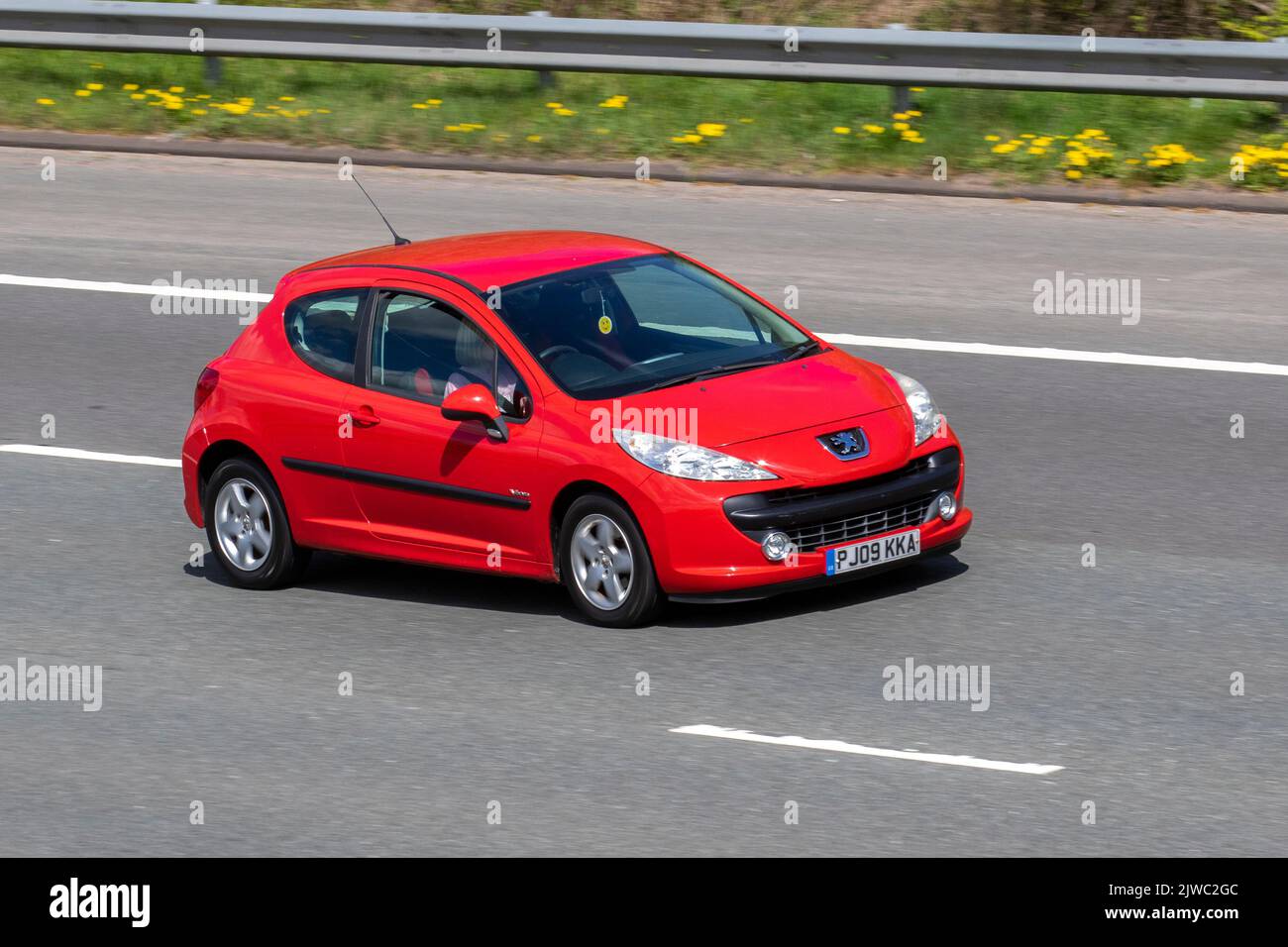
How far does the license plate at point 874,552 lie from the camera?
8.98 metres

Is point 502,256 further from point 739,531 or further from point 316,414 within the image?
point 739,531

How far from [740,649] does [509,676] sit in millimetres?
933

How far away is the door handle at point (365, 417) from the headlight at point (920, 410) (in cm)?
231

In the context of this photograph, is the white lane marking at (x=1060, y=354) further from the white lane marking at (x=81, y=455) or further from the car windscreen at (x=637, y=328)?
the white lane marking at (x=81, y=455)

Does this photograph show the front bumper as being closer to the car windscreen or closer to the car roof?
the car windscreen

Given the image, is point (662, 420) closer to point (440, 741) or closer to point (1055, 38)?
point (440, 741)

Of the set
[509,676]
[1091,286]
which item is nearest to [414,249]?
[509,676]

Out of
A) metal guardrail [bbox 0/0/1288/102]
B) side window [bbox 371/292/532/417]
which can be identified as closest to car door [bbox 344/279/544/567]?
side window [bbox 371/292/532/417]

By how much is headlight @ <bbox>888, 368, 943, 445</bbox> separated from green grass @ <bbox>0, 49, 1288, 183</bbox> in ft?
26.5

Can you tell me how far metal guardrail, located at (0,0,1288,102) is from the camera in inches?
688

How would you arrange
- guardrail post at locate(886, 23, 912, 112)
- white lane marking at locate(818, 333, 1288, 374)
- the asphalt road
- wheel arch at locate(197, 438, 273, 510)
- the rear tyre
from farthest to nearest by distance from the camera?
guardrail post at locate(886, 23, 912, 112) < white lane marking at locate(818, 333, 1288, 374) < wheel arch at locate(197, 438, 273, 510) < the rear tyre < the asphalt road

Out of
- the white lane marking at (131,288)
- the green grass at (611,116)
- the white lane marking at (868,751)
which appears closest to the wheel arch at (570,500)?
the white lane marking at (868,751)

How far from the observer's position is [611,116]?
19.3m

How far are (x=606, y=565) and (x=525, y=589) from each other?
901 millimetres
